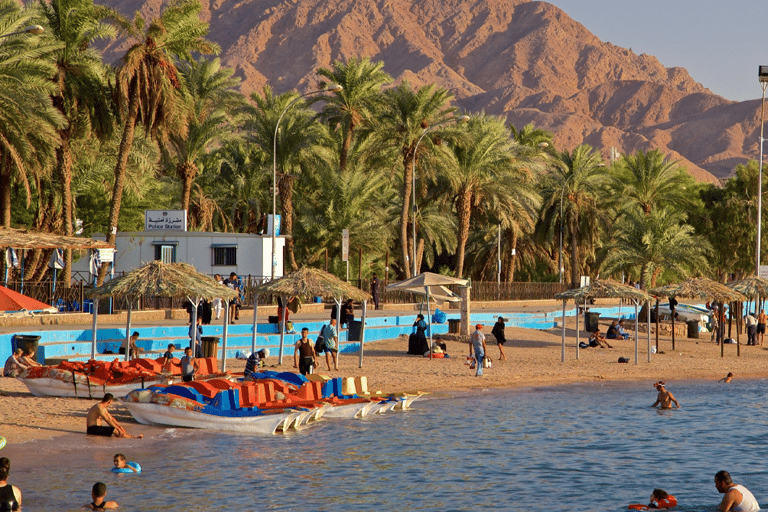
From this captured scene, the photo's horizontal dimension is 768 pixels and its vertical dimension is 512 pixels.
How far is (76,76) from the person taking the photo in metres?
36.8

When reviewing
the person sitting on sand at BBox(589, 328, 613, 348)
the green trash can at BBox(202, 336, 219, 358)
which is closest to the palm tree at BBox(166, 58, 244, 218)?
the green trash can at BBox(202, 336, 219, 358)

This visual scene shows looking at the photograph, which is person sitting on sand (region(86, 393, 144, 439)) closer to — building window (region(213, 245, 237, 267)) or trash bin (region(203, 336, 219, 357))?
trash bin (region(203, 336, 219, 357))

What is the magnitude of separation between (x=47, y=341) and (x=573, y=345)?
20341mm

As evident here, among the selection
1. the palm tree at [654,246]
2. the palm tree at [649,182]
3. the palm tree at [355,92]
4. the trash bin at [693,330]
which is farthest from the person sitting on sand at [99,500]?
the palm tree at [649,182]

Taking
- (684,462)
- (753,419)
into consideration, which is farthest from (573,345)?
(684,462)

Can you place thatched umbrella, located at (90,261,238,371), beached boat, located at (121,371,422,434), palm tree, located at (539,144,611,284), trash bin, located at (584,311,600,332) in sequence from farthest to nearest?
1. palm tree, located at (539,144,611,284)
2. trash bin, located at (584,311,600,332)
3. thatched umbrella, located at (90,261,238,371)
4. beached boat, located at (121,371,422,434)

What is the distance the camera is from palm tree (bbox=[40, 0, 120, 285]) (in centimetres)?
3600

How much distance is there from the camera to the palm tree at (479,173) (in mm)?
49875

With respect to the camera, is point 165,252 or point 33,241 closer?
point 33,241

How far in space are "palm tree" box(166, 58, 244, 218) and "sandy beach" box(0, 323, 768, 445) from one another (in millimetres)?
17074

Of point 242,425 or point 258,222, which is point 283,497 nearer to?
point 242,425

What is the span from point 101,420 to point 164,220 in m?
27.3

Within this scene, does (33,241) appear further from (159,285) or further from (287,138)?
(287,138)

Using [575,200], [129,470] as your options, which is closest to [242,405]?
[129,470]
